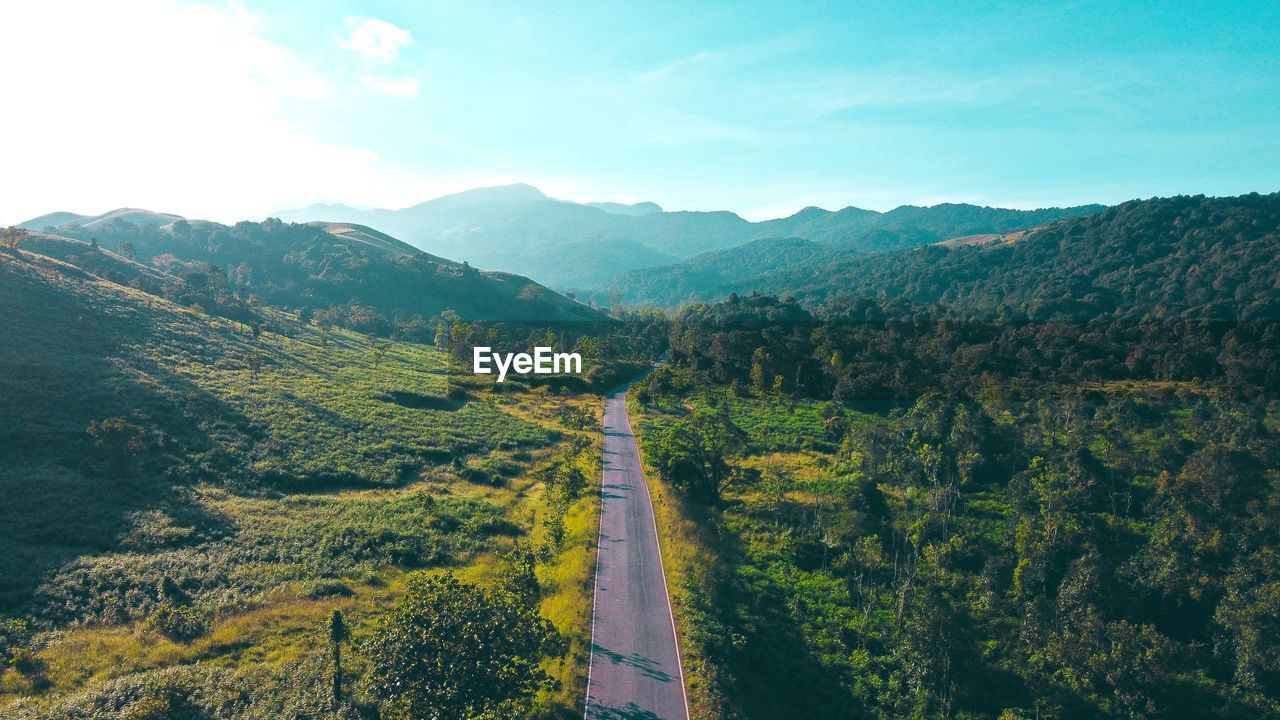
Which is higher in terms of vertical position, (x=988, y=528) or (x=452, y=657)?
(x=452, y=657)

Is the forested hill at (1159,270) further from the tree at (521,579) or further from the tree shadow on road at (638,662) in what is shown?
the tree at (521,579)

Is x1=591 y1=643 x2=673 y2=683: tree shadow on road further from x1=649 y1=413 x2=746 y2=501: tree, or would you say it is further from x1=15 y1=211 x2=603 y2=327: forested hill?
x1=15 y1=211 x2=603 y2=327: forested hill

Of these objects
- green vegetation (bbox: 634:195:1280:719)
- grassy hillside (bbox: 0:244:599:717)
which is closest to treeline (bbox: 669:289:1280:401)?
green vegetation (bbox: 634:195:1280:719)

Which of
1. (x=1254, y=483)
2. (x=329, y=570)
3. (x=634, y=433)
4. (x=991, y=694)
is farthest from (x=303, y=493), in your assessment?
(x=1254, y=483)

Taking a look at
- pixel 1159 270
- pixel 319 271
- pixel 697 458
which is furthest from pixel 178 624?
pixel 1159 270

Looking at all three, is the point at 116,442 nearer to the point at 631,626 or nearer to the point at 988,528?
the point at 631,626

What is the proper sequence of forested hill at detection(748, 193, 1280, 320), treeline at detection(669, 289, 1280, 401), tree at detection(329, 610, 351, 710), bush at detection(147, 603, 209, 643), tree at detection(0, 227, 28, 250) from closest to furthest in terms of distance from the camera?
1. tree at detection(329, 610, 351, 710)
2. bush at detection(147, 603, 209, 643)
3. treeline at detection(669, 289, 1280, 401)
4. tree at detection(0, 227, 28, 250)
5. forested hill at detection(748, 193, 1280, 320)

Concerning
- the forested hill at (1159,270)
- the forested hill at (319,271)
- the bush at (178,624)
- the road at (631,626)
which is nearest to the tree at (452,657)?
the road at (631,626)
